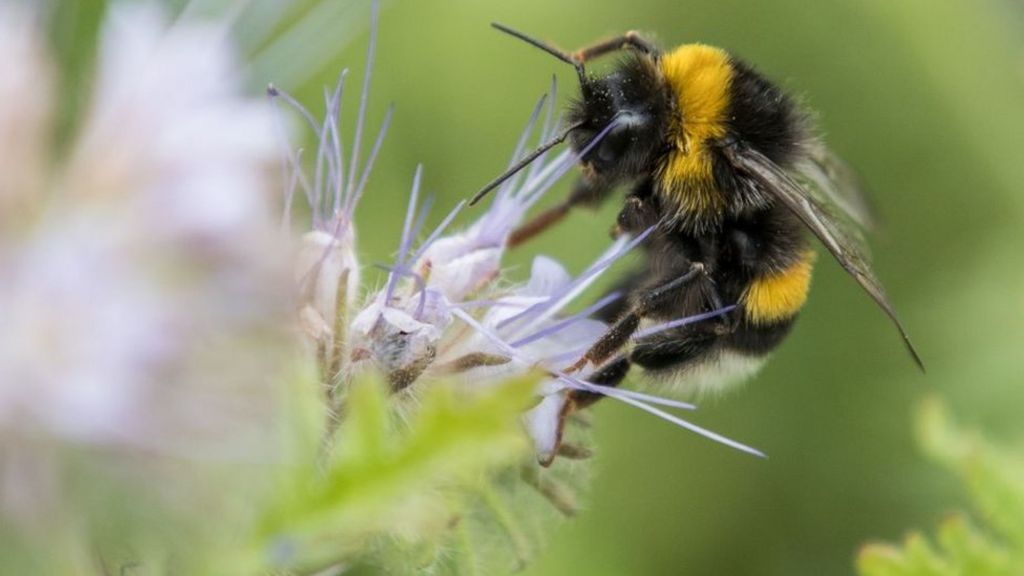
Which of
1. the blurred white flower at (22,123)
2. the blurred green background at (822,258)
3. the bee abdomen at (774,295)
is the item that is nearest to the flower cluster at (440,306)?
the bee abdomen at (774,295)

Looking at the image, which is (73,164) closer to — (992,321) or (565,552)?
(565,552)

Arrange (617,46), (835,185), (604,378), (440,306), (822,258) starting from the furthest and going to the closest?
(822,258) < (835,185) < (617,46) < (604,378) < (440,306)

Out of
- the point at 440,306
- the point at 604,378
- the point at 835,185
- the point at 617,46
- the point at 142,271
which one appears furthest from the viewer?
the point at 835,185

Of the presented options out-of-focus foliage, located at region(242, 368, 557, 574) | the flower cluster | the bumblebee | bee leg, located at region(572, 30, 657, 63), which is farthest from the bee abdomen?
out-of-focus foliage, located at region(242, 368, 557, 574)

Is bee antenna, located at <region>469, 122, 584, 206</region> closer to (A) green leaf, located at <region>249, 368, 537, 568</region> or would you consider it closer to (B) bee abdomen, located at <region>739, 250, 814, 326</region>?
(B) bee abdomen, located at <region>739, 250, 814, 326</region>

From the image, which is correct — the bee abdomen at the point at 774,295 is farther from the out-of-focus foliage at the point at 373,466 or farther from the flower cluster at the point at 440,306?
the out-of-focus foliage at the point at 373,466

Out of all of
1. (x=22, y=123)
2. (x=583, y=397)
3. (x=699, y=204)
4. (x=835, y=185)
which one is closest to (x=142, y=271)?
(x=22, y=123)

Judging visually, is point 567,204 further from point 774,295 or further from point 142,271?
point 142,271
